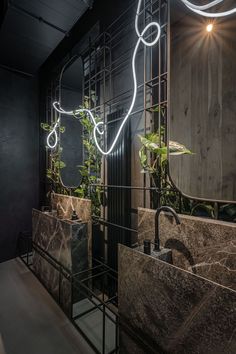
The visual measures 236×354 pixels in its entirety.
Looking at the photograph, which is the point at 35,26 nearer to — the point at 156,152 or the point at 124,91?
the point at 124,91

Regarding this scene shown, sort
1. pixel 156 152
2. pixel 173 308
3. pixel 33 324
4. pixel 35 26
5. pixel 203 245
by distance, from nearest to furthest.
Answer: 1. pixel 173 308
2. pixel 203 245
3. pixel 156 152
4. pixel 33 324
5. pixel 35 26

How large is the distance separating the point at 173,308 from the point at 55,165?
2.59 m

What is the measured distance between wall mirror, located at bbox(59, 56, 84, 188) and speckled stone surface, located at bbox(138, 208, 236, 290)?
1625 millimetres

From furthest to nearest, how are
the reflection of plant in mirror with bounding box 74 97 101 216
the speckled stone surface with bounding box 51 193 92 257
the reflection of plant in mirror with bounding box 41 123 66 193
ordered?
the reflection of plant in mirror with bounding box 41 123 66 193
the reflection of plant in mirror with bounding box 74 97 101 216
the speckled stone surface with bounding box 51 193 92 257

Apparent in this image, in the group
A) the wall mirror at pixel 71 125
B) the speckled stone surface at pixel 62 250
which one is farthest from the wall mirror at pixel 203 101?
the wall mirror at pixel 71 125

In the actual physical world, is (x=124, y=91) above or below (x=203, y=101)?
above

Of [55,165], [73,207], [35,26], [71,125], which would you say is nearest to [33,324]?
[73,207]

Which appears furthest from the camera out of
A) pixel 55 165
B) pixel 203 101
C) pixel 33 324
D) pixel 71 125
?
pixel 55 165

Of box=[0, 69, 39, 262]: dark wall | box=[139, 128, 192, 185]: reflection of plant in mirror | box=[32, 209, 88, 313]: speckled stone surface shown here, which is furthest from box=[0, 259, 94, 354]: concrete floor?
box=[139, 128, 192, 185]: reflection of plant in mirror

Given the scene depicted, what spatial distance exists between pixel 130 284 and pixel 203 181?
88cm

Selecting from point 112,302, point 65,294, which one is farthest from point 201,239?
point 65,294

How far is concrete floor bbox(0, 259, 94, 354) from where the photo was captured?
1704 millimetres

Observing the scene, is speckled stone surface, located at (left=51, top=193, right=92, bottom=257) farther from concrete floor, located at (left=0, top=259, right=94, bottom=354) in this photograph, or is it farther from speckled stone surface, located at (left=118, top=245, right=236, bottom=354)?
speckled stone surface, located at (left=118, top=245, right=236, bottom=354)

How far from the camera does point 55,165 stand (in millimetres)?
3113
